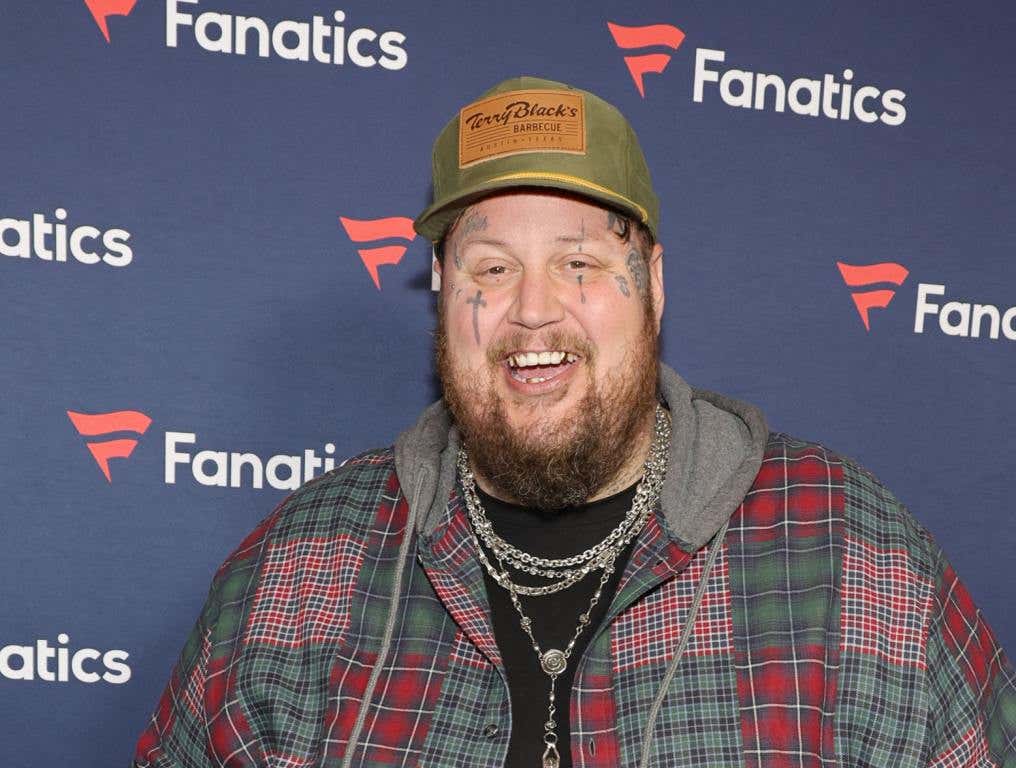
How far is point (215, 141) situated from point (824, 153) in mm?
984

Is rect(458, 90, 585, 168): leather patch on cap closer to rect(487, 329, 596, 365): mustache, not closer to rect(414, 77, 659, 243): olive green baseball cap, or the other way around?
rect(414, 77, 659, 243): olive green baseball cap

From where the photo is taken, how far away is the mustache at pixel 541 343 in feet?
3.99

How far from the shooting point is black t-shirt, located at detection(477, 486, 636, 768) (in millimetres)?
1172

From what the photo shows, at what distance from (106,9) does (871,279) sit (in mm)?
1291

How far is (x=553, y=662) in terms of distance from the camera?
3.94 ft

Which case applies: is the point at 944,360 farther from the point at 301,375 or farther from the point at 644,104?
the point at 301,375

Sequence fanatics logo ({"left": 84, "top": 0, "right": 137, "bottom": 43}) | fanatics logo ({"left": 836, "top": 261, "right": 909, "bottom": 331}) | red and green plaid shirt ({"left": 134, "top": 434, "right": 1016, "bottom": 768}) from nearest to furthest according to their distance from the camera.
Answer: red and green plaid shirt ({"left": 134, "top": 434, "right": 1016, "bottom": 768}) → fanatics logo ({"left": 84, "top": 0, "right": 137, "bottom": 43}) → fanatics logo ({"left": 836, "top": 261, "right": 909, "bottom": 331})

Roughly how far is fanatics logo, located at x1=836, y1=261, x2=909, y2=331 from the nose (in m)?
0.65

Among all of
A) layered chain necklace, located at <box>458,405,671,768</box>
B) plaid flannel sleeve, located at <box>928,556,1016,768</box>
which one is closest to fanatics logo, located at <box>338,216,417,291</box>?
layered chain necklace, located at <box>458,405,671,768</box>

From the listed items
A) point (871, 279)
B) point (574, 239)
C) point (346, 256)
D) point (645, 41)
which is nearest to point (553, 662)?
point (574, 239)

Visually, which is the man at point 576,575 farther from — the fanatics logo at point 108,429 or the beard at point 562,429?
the fanatics logo at point 108,429

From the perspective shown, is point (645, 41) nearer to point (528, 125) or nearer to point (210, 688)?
point (528, 125)

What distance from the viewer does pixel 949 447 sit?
1.68m

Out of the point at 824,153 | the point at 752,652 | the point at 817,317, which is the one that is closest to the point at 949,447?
the point at 817,317
